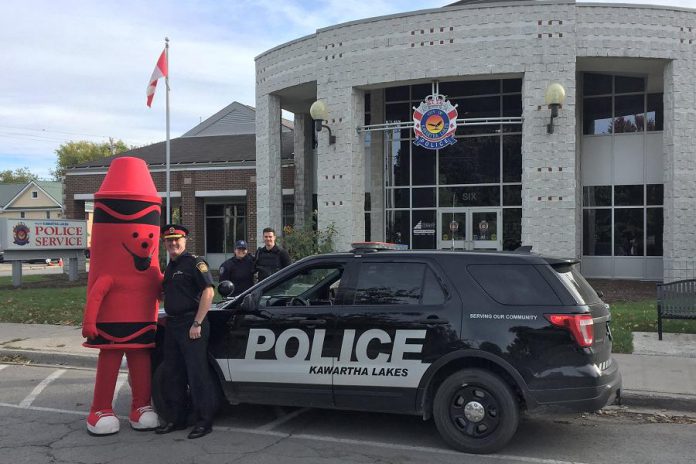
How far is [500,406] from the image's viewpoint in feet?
15.4

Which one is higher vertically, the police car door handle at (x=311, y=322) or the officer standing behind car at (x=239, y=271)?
the officer standing behind car at (x=239, y=271)

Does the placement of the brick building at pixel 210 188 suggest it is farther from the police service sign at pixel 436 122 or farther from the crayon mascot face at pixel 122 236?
the crayon mascot face at pixel 122 236

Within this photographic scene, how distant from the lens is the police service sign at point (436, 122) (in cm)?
1476

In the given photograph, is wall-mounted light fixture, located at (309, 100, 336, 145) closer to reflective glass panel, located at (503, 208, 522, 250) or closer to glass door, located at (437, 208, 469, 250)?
glass door, located at (437, 208, 469, 250)

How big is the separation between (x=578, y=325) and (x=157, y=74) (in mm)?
19271

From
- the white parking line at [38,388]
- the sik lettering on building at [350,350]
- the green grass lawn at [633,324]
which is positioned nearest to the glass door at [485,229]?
the green grass lawn at [633,324]

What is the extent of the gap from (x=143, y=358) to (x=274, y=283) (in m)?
1.42

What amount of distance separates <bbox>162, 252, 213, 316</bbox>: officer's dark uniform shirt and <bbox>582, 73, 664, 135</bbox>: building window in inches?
619

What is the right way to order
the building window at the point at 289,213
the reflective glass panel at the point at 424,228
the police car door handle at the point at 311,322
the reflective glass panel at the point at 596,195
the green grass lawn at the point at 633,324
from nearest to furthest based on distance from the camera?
the police car door handle at the point at 311,322, the green grass lawn at the point at 633,324, the reflective glass panel at the point at 596,195, the reflective glass panel at the point at 424,228, the building window at the point at 289,213

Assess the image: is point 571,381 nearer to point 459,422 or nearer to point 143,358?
point 459,422

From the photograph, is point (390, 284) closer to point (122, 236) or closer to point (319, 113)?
point (122, 236)

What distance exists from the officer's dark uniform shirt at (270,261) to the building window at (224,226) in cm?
1583

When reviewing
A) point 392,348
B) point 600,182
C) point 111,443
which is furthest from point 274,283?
point 600,182

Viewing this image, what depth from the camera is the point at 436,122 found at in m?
14.9
